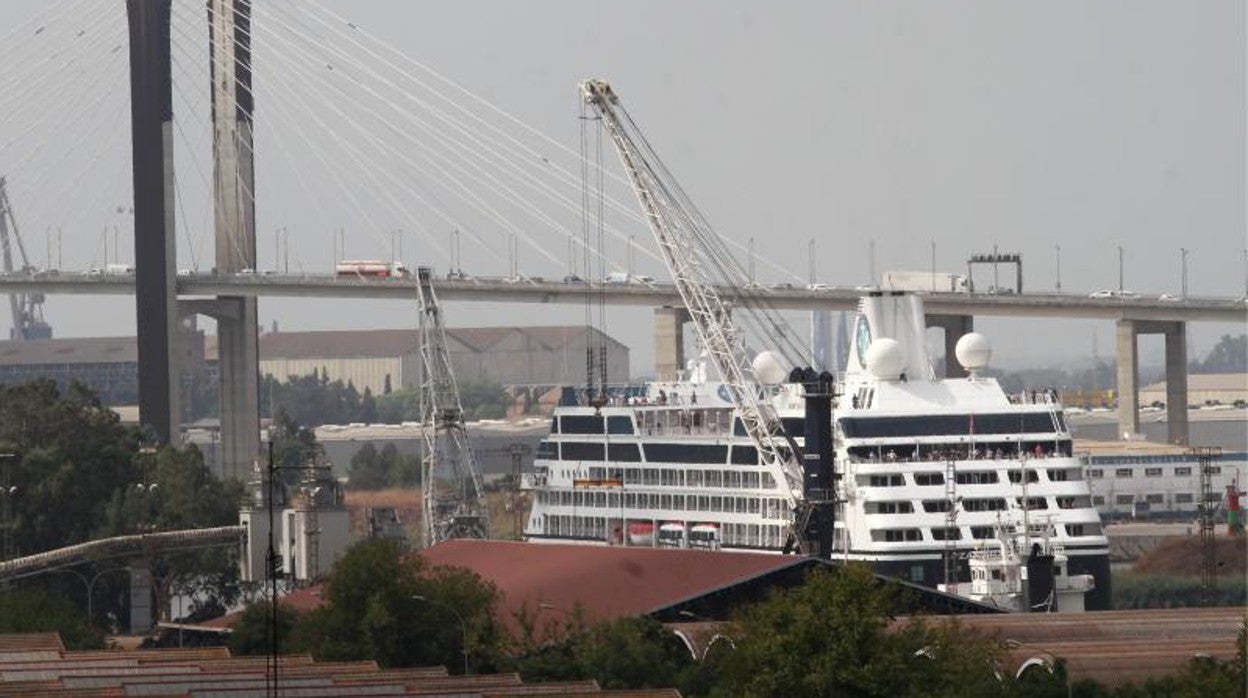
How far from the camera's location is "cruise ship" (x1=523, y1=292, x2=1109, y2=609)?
77.0 meters

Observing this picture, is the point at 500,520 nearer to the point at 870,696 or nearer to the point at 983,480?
the point at 983,480

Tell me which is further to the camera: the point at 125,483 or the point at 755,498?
the point at 125,483

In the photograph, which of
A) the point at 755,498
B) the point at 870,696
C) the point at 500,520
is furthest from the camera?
the point at 500,520

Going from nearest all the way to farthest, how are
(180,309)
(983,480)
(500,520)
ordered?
(983,480)
(180,309)
(500,520)

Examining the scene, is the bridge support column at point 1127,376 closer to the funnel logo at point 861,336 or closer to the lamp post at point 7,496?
the funnel logo at point 861,336

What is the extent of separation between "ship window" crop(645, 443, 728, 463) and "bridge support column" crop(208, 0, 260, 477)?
1078 inches

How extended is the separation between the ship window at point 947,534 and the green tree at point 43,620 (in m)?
17.6

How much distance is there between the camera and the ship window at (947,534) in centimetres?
7638

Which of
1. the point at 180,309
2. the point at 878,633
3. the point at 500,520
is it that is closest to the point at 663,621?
the point at 878,633

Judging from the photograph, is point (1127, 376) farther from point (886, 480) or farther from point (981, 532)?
point (981, 532)

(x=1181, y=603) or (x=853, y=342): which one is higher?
(x=853, y=342)

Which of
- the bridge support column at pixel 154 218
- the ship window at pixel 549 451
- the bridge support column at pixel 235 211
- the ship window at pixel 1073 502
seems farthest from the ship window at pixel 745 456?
the bridge support column at pixel 235 211

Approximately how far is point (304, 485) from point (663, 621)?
32.4 m

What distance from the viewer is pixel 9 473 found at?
306 ft
